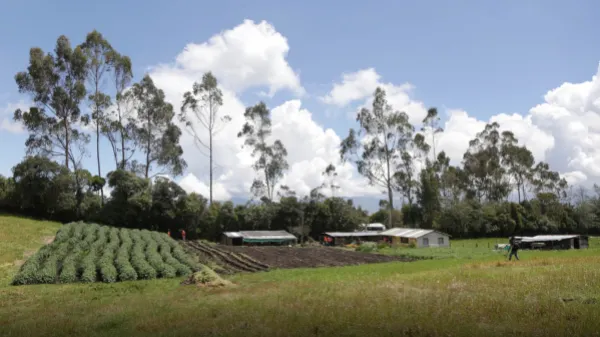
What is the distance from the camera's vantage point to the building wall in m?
53.7

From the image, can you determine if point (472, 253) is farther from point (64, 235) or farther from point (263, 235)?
point (64, 235)

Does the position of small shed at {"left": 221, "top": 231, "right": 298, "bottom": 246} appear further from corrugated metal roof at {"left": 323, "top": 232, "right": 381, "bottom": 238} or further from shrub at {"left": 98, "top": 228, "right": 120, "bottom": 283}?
shrub at {"left": 98, "top": 228, "right": 120, "bottom": 283}

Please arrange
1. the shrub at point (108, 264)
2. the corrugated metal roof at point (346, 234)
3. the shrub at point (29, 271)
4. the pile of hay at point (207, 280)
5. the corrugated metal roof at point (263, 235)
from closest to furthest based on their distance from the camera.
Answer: the pile of hay at point (207, 280) → the shrub at point (29, 271) → the shrub at point (108, 264) → the corrugated metal roof at point (263, 235) → the corrugated metal roof at point (346, 234)

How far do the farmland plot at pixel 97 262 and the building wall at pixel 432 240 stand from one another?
3121 centimetres

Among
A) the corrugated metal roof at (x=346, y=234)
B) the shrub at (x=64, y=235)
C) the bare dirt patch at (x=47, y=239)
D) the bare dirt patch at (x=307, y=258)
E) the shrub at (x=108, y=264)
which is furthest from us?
the corrugated metal roof at (x=346, y=234)

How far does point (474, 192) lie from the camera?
265 ft

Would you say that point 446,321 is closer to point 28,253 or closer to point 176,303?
point 176,303

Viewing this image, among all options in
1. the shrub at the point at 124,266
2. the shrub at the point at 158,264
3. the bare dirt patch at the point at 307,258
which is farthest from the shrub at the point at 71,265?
the bare dirt patch at the point at 307,258

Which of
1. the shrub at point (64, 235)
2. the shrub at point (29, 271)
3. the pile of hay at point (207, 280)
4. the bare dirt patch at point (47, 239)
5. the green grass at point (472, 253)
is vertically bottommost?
the green grass at point (472, 253)

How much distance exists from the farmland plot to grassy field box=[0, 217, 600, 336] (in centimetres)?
316

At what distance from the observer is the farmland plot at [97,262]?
23.5 meters

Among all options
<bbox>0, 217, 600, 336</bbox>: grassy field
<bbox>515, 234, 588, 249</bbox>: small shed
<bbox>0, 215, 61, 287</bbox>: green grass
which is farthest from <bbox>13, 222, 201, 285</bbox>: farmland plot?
<bbox>515, 234, 588, 249</bbox>: small shed

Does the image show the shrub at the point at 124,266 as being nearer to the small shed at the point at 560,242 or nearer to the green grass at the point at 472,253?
the green grass at the point at 472,253

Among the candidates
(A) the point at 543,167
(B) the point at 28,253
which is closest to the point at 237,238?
(B) the point at 28,253
